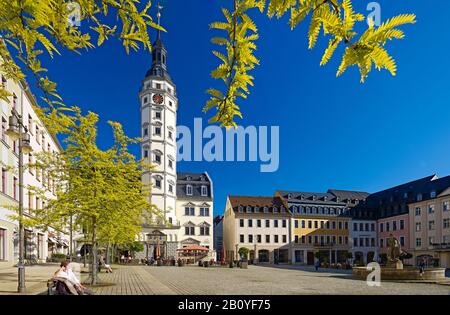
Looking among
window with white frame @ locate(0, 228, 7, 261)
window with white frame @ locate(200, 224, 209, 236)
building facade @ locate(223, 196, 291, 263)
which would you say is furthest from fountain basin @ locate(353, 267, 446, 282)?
building facade @ locate(223, 196, 291, 263)

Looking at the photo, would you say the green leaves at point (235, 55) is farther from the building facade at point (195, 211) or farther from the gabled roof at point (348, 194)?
the gabled roof at point (348, 194)

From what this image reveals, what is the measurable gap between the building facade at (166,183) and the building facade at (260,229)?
17.5 ft

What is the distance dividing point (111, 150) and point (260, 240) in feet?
188

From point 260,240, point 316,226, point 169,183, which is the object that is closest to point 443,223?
point 316,226

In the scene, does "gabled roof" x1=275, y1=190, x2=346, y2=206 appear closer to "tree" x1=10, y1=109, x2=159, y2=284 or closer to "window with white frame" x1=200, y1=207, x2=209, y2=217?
"window with white frame" x1=200, y1=207, x2=209, y2=217

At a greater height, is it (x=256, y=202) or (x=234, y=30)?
(x=234, y=30)

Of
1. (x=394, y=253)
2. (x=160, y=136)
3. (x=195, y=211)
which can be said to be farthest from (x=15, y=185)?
(x=195, y=211)

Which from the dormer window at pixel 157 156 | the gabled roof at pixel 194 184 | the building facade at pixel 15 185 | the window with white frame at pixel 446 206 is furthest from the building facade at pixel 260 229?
the building facade at pixel 15 185

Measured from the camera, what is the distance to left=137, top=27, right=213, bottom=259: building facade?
212 feet

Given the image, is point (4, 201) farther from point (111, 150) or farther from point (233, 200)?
point (233, 200)

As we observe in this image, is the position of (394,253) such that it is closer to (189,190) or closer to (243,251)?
(243,251)

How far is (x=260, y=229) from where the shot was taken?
243 feet

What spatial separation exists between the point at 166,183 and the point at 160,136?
716 centimetres

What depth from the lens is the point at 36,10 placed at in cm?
287
